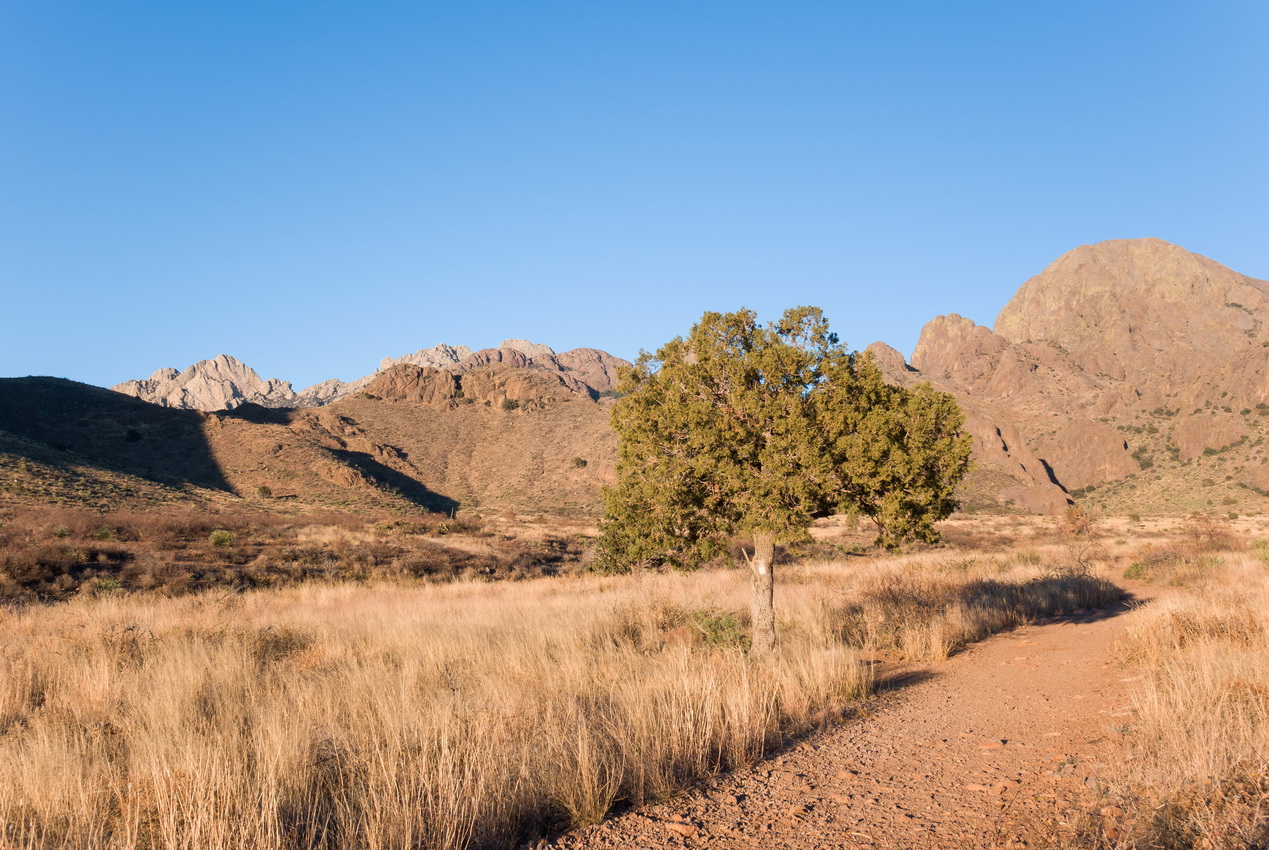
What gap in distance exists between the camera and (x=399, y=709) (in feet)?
22.4

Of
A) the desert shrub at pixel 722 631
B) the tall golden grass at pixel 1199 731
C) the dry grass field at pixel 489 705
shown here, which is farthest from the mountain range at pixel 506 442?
the tall golden grass at pixel 1199 731

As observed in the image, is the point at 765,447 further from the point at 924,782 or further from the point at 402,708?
the point at 402,708

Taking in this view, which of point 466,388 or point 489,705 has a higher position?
point 466,388

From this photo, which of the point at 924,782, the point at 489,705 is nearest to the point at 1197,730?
the point at 924,782

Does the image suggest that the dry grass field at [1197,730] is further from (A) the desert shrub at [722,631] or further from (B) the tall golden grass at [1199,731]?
(A) the desert shrub at [722,631]

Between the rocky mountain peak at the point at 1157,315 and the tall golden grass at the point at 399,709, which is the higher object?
the rocky mountain peak at the point at 1157,315

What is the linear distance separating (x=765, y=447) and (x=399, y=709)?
565 cm

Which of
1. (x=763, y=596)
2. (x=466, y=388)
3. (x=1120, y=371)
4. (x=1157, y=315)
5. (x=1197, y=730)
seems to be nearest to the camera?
(x=1197, y=730)

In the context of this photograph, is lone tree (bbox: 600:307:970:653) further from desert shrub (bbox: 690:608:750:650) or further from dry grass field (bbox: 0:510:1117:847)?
dry grass field (bbox: 0:510:1117:847)

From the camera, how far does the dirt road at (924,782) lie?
4262 millimetres

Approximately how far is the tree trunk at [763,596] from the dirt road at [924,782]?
212 cm

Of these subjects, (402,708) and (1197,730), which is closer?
(1197,730)

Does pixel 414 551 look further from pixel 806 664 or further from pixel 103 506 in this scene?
pixel 806 664

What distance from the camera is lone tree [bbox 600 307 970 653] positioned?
8672 mm
